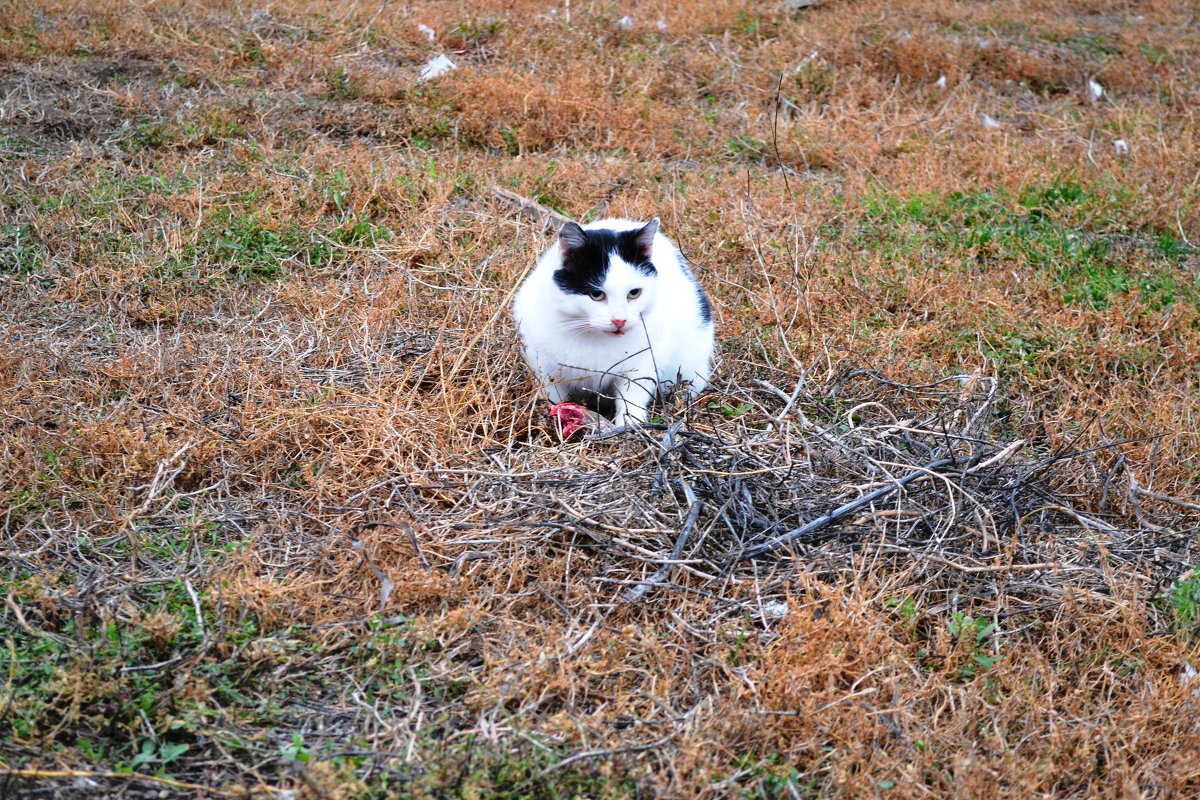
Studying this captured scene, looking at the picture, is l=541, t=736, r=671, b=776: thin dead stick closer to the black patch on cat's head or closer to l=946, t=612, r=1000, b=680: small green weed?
l=946, t=612, r=1000, b=680: small green weed

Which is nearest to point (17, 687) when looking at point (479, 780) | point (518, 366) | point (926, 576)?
point (479, 780)

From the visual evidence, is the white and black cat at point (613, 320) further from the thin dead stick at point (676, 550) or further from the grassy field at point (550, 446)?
the thin dead stick at point (676, 550)

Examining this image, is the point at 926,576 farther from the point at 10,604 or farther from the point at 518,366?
the point at 10,604

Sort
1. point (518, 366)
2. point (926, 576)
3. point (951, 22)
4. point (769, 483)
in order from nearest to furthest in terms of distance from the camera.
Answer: point (926, 576), point (769, 483), point (518, 366), point (951, 22)

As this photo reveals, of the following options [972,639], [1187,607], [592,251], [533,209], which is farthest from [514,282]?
[1187,607]

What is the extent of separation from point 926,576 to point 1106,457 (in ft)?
4.06

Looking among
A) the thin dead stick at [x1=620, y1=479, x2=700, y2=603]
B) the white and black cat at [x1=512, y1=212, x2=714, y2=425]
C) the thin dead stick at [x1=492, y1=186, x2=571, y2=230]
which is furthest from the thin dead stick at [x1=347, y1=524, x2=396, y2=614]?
the thin dead stick at [x1=492, y1=186, x2=571, y2=230]

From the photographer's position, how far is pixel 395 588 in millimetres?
2967

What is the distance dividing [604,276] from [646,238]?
24cm

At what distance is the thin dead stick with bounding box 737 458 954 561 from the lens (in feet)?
10.6

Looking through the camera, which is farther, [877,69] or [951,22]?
[951,22]

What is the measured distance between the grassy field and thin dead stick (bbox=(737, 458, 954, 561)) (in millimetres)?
22

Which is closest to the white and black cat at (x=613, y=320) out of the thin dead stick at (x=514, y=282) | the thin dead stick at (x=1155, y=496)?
the thin dead stick at (x=514, y=282)

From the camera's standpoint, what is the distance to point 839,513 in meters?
3.33
